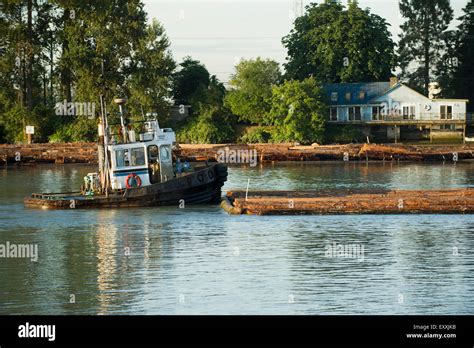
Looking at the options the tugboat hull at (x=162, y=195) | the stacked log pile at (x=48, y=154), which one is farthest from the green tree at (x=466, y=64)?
the tugboat hull at (x=162, y=195)

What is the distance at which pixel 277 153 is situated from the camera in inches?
3570

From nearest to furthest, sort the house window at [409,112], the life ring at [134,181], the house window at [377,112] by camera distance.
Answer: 1. the life ring at [134,181]
2. the house window at [409,112]
3. the house window at [377,112]

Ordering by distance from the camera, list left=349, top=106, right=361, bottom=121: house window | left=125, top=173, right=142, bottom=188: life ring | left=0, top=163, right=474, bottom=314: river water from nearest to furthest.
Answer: left=0, top=163, right=474, bottom=314: river water
left=125, top=173, right=142, bottom=188: life ring
left=349, top=106, right=361, bottom=121: house window

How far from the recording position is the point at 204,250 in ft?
131

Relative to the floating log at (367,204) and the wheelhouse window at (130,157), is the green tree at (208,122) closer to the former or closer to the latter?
the wheelhouse window at (130,157)

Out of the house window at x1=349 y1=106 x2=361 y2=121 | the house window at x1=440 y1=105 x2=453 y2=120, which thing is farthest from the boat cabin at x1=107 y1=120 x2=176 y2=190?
the house window at x1=440 y1=105 x2=453 y2=120

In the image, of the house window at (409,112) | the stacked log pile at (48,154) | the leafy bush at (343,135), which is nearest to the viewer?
the stacked log pile at (48,154)

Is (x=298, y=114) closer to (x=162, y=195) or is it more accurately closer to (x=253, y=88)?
(x=253, y=88)

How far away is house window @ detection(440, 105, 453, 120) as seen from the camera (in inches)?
4311

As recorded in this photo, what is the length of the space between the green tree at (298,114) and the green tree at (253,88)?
2.66 m

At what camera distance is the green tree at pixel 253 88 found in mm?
106625

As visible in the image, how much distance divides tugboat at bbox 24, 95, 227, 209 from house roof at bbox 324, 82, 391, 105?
59.5 metres

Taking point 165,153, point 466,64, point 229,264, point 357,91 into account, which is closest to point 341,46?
point 357,91

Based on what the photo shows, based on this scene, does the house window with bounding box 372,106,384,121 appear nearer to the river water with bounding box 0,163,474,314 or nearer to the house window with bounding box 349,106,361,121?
the house window with bounding box 349,106,361,121
